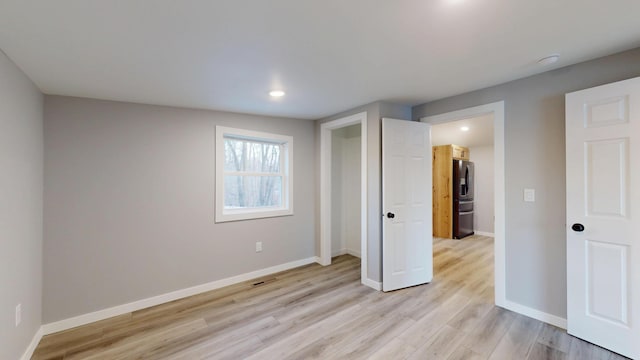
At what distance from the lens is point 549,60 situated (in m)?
2.04

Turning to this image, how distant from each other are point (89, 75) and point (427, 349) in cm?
348

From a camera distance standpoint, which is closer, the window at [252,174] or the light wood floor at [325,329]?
the light wood floor at [325,329]

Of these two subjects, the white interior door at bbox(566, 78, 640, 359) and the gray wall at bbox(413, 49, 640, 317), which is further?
the gray wall at bbox(413, 49, 640, 317)

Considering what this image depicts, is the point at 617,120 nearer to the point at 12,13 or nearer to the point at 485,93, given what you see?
the point at 485,93

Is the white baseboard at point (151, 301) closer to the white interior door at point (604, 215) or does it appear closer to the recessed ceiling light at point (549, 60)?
the white interior door at point (604, 215)

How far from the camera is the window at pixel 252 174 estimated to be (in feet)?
11.0

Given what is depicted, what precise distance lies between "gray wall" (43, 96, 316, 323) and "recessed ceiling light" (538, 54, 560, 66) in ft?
9.97

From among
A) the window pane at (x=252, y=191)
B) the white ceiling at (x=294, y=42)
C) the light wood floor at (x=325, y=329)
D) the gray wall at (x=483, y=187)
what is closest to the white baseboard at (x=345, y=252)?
the light wood floor at (x=325, y=329)

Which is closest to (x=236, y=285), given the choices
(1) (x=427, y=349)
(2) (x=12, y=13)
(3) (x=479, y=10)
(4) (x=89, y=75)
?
→ (1) (x=427, y=349)

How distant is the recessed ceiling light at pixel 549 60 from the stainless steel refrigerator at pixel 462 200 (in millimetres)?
3965

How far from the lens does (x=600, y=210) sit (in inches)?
77.9

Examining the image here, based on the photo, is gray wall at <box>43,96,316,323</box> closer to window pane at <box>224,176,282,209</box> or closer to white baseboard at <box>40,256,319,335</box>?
white baseboard at <box>40,256,319,335</box>

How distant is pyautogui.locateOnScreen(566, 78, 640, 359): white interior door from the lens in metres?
1.84

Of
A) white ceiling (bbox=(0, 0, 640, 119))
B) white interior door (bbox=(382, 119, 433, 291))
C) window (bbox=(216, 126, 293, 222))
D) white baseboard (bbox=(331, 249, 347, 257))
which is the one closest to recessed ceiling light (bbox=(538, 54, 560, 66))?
white ceiling (bbox=(0, 0, 640, 119))
